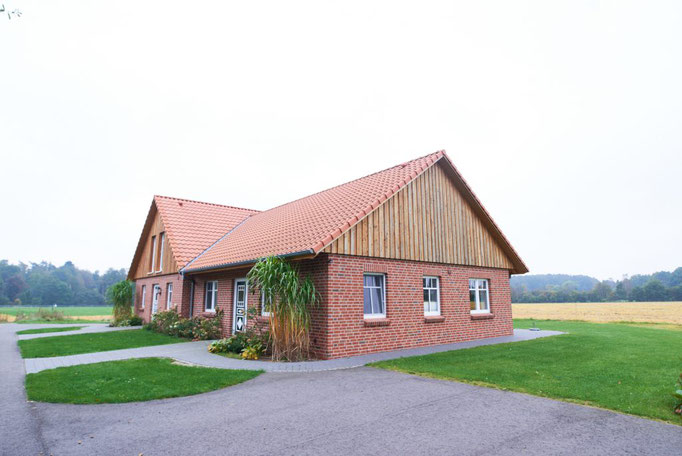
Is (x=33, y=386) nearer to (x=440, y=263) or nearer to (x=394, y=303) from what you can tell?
(x=394, y=303)

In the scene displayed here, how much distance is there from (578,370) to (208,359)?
335 inches

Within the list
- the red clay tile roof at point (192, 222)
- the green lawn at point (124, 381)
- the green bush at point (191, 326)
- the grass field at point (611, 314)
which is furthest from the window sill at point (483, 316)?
the grass field at point (611, 314)

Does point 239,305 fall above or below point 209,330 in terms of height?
above

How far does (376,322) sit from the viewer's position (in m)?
10.8

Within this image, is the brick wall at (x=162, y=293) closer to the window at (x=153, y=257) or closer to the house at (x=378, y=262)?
the house at (x=378, y=262)

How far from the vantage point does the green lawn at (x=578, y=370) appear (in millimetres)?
6031

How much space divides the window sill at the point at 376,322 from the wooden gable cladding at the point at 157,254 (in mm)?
10359

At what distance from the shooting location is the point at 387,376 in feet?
25.4

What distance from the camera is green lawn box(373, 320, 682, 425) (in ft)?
19.8

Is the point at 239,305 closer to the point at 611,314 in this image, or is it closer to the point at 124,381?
the point at 124,381

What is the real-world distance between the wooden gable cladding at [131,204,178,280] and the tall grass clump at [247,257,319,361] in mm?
9316

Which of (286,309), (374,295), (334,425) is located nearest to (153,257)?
Result: (286,309)

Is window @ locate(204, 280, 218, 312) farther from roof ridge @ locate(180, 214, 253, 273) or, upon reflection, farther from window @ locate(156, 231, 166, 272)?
window @ locate(156, 231, 166, 272)

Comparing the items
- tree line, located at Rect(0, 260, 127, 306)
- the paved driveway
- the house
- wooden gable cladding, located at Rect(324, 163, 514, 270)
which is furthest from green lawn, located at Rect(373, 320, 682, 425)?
tree line, located at Rect(0, 260, 127, 306)
